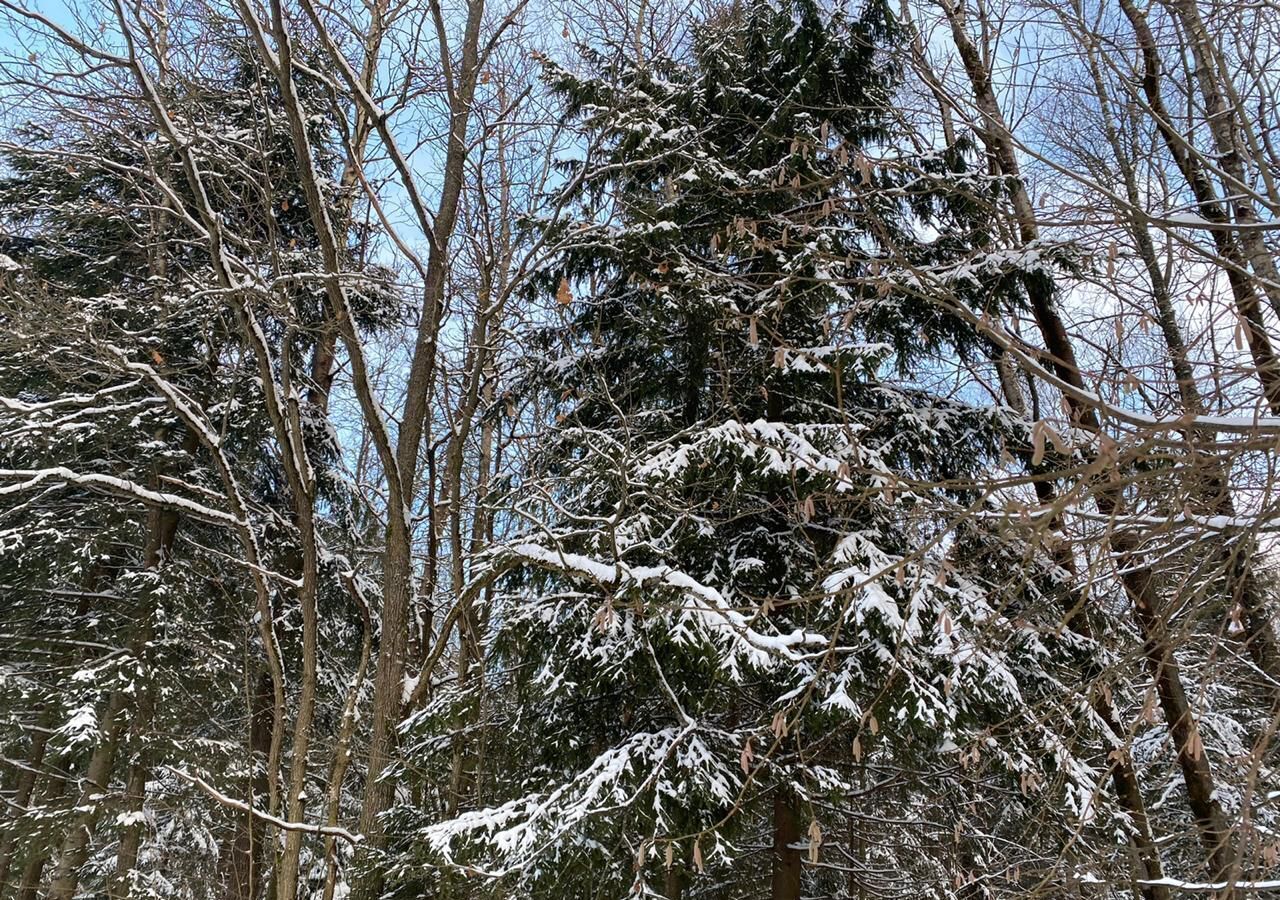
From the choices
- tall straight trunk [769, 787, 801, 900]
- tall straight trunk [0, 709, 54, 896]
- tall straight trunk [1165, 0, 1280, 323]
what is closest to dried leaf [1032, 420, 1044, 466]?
tall straight trunk [1165, 0, 1280, 323]

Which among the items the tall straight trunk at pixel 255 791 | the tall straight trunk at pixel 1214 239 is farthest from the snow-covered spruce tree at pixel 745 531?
the tall straight trunk at pixel 255 791

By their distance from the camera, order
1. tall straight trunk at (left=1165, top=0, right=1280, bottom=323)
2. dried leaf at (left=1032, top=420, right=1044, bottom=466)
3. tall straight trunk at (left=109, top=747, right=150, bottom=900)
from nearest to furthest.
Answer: dried leaf at (left=1032, top=420, right=1044, bottom=466), tall straight trunk at (left=1165, top=0, right=1280, bottom=323), tall straight trunk at (left=109, top=747, right=150, bottom=900)

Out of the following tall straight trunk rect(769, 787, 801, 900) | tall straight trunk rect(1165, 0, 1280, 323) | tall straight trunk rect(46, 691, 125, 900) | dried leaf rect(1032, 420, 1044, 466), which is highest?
tall straight trunk rect(1165, 0, 1280, 323)

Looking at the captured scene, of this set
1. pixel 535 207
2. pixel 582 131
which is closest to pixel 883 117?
pixel 582 131

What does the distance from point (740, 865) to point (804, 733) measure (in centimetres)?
168

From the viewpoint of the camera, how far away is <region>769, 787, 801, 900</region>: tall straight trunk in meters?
5.47

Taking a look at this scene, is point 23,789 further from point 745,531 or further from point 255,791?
point 745,531

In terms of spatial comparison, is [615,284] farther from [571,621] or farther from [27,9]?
[27,9]

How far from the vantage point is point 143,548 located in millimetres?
8703

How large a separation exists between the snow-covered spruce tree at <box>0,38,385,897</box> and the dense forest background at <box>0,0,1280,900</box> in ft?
0.23

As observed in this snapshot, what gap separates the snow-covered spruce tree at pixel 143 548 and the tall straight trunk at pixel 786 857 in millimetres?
4732

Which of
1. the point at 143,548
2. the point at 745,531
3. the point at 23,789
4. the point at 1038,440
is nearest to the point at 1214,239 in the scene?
the point at 745,531

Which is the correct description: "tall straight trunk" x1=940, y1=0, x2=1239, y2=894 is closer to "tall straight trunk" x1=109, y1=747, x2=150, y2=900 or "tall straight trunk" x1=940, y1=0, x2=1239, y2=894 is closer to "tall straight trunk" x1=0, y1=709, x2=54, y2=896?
"tall straight trunk" x1=109, y1=747, x2=150, y2=900

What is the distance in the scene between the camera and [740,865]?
6199 millimetres
